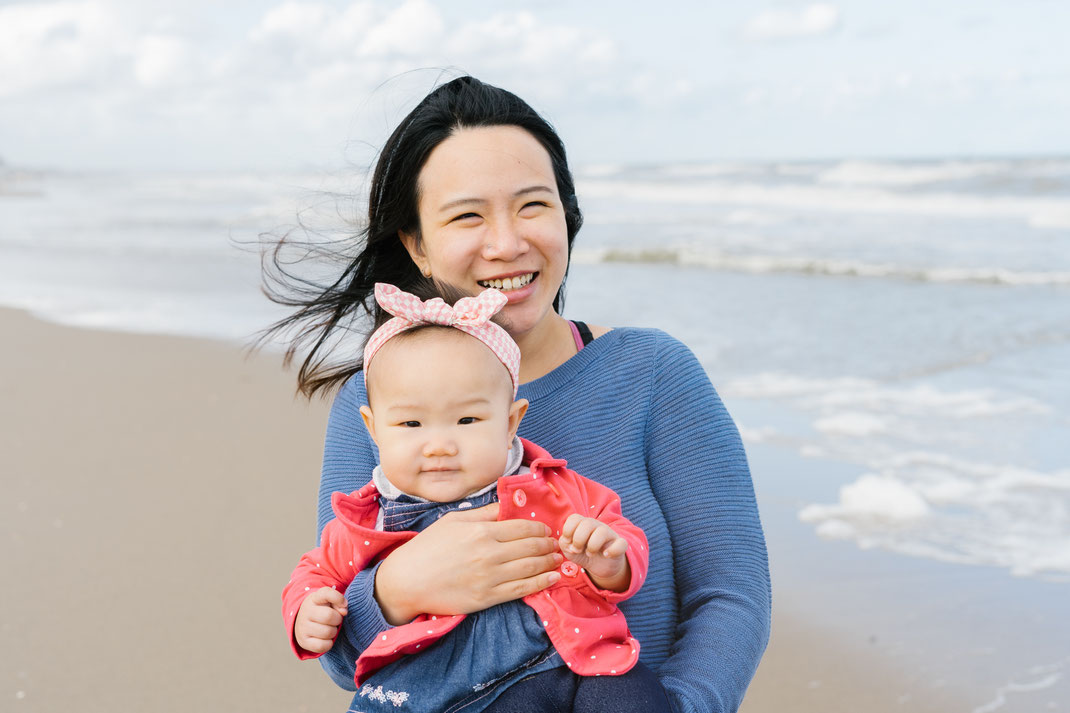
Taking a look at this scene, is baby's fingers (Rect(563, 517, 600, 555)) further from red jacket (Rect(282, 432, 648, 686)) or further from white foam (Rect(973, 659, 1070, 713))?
white foam (Rect(973, 659, 1070, 713))

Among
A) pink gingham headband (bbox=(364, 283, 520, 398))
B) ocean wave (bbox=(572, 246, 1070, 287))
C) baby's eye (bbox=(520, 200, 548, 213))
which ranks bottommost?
ocean wave (bbox=(572, 246, 1070, 287))

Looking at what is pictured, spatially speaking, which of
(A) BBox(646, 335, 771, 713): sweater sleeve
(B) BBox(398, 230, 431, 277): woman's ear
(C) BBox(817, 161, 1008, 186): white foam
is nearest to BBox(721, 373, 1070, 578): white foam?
(A) BBox(646, 335, 771, 713): sweater sleeve

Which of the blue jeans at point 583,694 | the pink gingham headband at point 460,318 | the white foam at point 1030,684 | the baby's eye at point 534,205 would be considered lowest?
the white foam at point 1030,684

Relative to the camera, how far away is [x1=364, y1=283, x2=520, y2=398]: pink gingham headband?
6.57 ft

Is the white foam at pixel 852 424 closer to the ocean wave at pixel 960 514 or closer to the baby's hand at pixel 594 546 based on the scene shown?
the ocean wave at pixel 960 514

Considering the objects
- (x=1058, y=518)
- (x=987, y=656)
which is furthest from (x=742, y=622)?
(x=1058, y=518)

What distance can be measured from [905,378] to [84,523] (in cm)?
459

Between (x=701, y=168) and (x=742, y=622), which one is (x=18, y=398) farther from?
(x=701, y=168)

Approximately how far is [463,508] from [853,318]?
689 cm

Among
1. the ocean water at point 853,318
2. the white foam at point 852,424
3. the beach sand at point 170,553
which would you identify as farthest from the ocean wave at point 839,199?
the beach sand at point 170,553

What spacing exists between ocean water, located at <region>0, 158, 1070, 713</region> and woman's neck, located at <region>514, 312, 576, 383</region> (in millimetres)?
788

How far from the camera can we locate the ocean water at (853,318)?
3932mm

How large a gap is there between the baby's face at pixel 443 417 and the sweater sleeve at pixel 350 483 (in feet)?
0.70

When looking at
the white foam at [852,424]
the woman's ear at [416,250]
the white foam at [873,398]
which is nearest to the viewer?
the woman's ear at [416,250]
